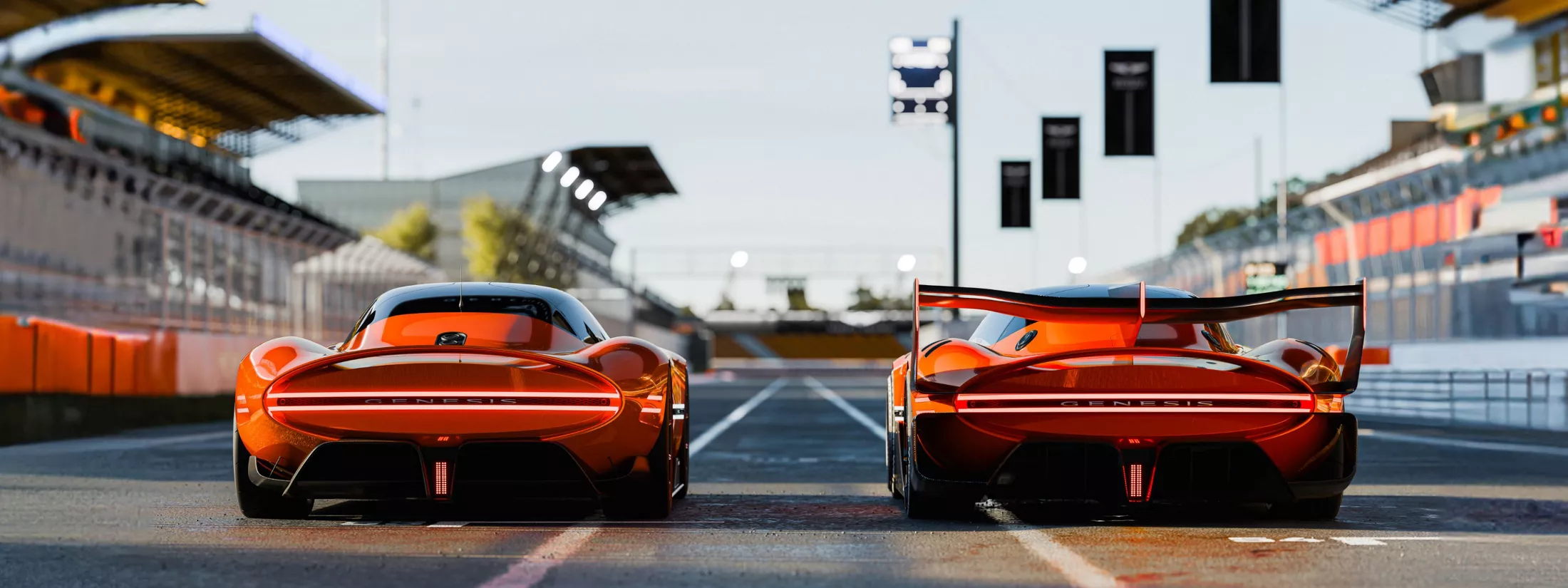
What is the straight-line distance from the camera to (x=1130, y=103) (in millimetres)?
25953

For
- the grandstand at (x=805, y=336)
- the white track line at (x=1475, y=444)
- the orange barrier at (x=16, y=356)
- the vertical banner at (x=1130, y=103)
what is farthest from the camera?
the grandstand at (x=805, y=336)

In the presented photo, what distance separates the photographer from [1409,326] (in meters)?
30.6

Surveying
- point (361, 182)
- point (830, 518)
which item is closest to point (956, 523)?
point (830, 518)

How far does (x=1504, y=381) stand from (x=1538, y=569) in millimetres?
19331

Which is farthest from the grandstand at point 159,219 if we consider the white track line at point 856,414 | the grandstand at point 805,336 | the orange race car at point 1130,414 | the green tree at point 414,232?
the grandstand at point 805,336

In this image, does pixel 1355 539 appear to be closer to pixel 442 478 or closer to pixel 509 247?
pixel 442 478

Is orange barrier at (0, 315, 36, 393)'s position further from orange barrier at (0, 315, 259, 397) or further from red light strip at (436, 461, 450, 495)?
red light strip at (436, 461, 450, 495)

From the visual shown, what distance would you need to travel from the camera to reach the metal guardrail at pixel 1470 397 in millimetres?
23484

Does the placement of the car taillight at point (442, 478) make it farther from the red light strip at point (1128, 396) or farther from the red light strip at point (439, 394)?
the red light strip at point (1128, 396)

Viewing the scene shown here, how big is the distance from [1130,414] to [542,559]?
8.41ft

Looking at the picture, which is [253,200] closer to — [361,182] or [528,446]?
[361,182]

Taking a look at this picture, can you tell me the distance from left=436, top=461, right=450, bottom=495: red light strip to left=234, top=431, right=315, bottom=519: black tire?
2.52 ft

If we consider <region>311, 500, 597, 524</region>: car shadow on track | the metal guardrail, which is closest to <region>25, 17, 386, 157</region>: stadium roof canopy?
the metal guardrail

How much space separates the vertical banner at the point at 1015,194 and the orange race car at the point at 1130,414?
87.2 feet
